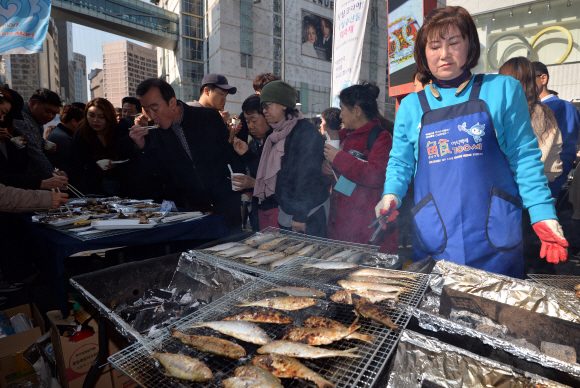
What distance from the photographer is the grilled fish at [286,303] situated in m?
1.48

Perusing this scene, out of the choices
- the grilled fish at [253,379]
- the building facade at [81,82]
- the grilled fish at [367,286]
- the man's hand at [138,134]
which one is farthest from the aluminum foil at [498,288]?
the building facade at [81,82]

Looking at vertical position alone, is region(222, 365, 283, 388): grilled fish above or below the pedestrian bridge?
below

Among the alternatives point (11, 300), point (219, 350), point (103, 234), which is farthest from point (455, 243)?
point (11, 300)

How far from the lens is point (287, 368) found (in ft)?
3.59

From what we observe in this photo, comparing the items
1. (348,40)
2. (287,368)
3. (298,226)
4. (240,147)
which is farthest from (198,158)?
(348,40)

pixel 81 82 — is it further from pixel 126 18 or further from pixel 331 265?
pixel 331 265

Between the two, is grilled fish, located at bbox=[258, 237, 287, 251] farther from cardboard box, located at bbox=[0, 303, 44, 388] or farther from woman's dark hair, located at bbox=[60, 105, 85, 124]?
woman's dark hair, located at bbox=[60, 105, 85, 124]

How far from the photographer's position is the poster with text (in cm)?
2667

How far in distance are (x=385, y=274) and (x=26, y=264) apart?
16.3 feet

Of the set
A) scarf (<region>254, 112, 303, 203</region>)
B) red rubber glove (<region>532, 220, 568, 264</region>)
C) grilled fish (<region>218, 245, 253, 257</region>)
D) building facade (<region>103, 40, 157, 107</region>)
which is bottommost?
grilled fish (<region>218, 245, 253, 257</region>)

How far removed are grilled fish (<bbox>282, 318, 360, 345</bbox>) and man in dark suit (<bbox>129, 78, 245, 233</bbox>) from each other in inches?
111

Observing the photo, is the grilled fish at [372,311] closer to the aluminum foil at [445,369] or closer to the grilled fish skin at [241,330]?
the aluminum foil at [445,369]

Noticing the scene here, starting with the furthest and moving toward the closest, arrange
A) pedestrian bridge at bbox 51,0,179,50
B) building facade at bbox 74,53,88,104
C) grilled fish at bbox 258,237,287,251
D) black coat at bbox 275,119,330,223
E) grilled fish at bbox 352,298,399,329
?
building facade at bbox 74,53,88,104 < pedestrian bridge at bbox 51,0,179,50 < black coat at bbox 275,119,330,223 < grilled fish at bbox 258,237,287,251 < grilled fish at bbox 352,298,399,329

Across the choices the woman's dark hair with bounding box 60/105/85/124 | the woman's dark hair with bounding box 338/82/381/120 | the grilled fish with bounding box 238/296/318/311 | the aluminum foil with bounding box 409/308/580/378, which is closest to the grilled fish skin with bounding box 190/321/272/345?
the grilled fish with bounding box 238/296/318/311
